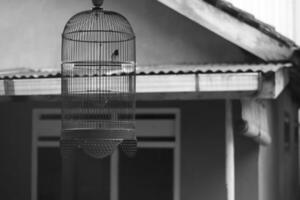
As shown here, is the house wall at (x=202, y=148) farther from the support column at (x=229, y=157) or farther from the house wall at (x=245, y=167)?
the support column at (x=229, y=157)

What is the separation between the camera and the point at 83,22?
326 inches

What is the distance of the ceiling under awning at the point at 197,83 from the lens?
7.32 m

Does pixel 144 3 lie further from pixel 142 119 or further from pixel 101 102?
pixel 101 102

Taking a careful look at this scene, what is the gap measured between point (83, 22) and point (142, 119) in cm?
172

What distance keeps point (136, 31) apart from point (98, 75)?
1.73m

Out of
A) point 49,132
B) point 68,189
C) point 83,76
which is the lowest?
point 68,189

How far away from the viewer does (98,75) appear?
7672 millimetres

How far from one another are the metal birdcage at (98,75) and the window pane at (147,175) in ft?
4.55

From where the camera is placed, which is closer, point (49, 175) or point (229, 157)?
point (229, 157)

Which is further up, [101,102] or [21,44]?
[21,44]

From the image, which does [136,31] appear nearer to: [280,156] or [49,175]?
[49,175]

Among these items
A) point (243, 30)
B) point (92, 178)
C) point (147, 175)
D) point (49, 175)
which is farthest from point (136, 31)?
point (49, 175)

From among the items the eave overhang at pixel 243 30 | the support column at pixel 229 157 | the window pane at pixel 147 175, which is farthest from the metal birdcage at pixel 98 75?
the window pane at pixel 147 175

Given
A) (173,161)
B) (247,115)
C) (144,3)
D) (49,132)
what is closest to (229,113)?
(247,115)
